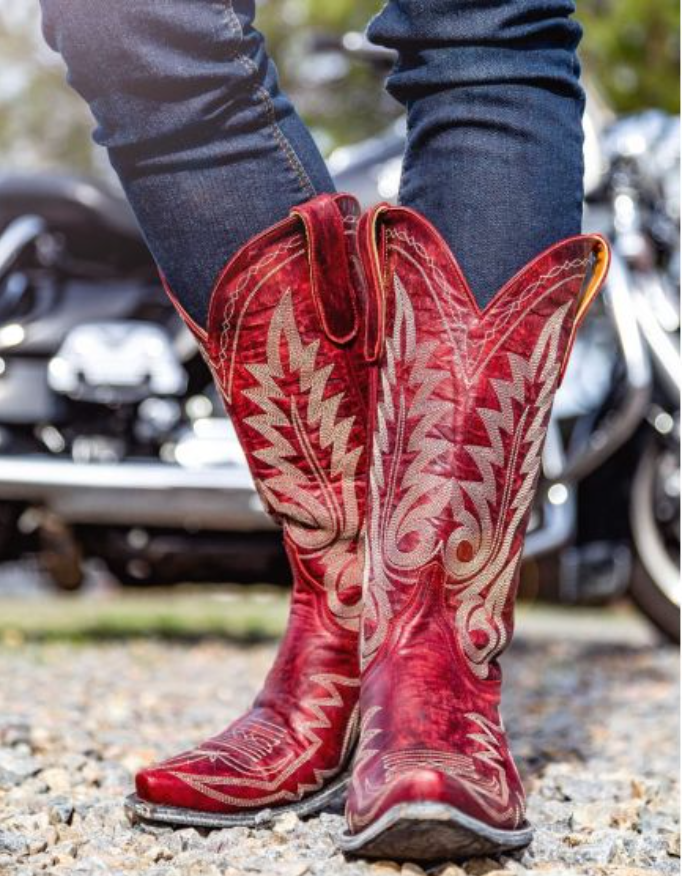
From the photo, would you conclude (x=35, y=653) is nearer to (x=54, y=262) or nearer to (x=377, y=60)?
(x=54, y=262)

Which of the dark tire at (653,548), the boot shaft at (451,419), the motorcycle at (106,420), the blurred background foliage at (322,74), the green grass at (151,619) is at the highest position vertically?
the blurred background foliage at (322,74)

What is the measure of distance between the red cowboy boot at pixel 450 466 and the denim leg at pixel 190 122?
11 centimetres

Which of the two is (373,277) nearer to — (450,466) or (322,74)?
(450,466)

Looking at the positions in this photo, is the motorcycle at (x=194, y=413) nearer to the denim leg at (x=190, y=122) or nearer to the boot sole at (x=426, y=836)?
the denim leg at (x=190, y=122)

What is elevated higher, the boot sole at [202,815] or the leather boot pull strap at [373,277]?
the leather boot pull strap at [373,277]

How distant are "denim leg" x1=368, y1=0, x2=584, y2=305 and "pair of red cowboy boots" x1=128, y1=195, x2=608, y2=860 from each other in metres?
0.03

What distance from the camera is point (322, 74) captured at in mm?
11516

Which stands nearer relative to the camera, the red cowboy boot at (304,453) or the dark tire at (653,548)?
the red cowboy boot at (304,453)

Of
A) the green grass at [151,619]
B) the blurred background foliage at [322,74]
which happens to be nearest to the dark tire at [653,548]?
the green grass at [151,619]

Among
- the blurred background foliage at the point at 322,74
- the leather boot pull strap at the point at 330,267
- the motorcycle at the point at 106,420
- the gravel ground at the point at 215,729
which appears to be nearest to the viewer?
the gravel ground at the point at 215,729

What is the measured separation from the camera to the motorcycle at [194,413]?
8.91ft

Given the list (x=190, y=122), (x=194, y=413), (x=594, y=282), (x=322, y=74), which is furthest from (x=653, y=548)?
(x=322, y=74)

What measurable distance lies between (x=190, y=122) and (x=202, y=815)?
61cm

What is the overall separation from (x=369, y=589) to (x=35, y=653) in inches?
80.1
